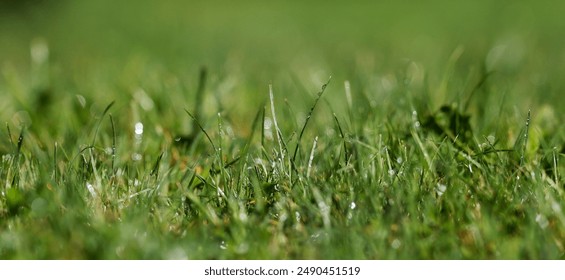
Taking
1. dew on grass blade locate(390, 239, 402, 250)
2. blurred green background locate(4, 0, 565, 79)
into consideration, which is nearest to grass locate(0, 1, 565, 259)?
dew on grass blade locate(390, 239, 402, 250)

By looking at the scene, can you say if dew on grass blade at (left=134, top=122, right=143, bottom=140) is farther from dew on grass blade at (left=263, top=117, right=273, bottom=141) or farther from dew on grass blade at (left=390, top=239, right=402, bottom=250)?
dew on grass blade at (left=390, top=239, right=402, bottom=250)

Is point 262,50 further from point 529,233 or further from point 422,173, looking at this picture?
point 529,233

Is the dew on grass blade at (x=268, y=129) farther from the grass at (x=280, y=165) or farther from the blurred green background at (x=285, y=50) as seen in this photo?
the blurred green background at (x=285, y=50)

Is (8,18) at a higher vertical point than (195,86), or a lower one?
lower

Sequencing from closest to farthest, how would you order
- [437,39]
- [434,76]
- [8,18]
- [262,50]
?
[434,76], [262,50], [437,39], [8,18]

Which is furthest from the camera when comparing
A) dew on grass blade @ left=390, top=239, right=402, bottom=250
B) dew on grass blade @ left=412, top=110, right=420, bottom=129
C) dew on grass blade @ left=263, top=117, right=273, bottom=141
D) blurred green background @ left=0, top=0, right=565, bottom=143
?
blurred green background @ left=0, top=0, right=565, bottom=143

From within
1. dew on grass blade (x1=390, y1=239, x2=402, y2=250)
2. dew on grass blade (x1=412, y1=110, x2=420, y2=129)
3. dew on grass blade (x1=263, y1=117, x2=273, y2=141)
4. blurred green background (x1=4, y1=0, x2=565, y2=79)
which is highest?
dew on grass blade (x1=412, y1=110, x2=420, y2=129)

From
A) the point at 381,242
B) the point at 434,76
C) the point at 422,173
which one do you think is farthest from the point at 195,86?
the point at 381,242

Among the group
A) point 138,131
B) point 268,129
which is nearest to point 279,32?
point 268,129

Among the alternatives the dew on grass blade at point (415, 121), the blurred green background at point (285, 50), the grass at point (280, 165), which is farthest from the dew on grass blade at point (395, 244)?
the blurred green background at point (285, 50)
